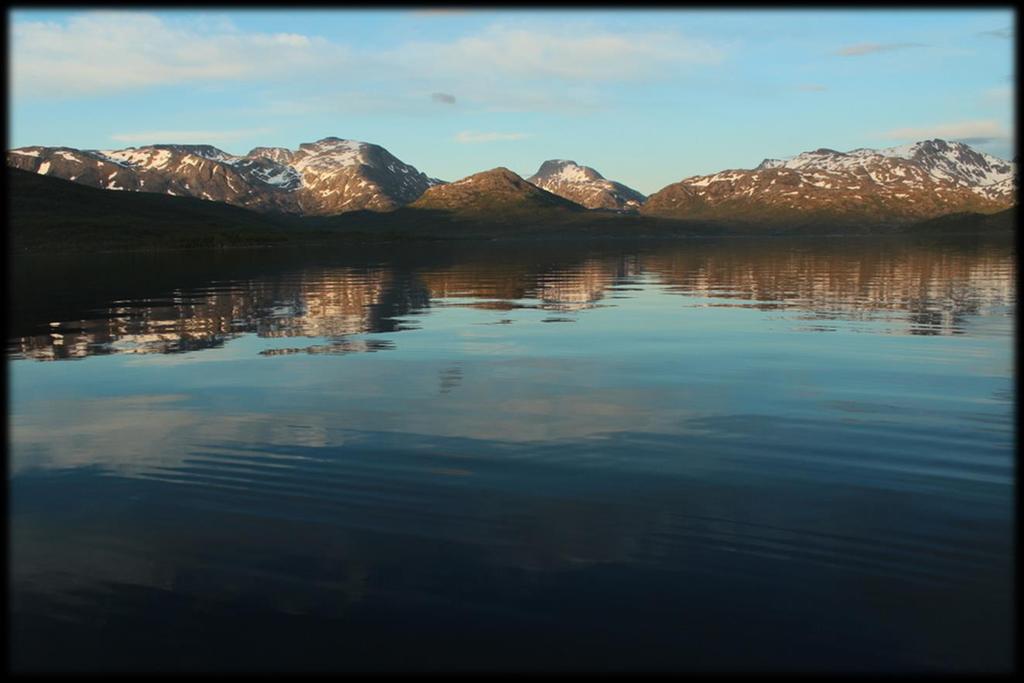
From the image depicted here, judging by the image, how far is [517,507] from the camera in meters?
14.3

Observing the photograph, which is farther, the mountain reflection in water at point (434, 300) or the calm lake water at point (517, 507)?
the mountain reflection in water at point (434, 300)

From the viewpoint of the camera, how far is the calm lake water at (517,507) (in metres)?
9.70

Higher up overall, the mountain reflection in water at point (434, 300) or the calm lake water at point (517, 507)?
the mountain reflection in water at point (434, 300)

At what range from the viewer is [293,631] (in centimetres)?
986

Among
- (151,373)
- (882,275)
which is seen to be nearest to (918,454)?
(151,373)

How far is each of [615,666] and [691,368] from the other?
67.6 ft

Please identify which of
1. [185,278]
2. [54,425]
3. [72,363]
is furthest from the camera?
[185,278]

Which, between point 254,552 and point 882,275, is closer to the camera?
A: point 254,552

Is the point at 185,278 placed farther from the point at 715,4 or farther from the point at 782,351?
the point at 715,4

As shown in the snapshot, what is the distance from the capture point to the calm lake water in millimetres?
9703

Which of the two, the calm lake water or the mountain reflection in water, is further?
the mountain reflection in water

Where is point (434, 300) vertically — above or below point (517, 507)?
above

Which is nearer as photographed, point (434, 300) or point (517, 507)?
point (517, 507)

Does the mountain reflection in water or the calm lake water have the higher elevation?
the mountain reflection in water
